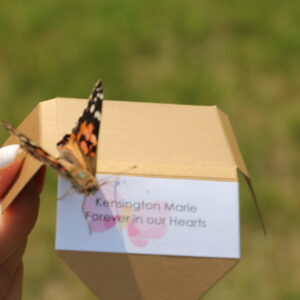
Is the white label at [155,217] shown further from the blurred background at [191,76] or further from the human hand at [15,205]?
the blurred background at [191,76]

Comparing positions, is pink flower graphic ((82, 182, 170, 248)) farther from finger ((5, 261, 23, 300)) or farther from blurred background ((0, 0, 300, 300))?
blurred background ((0, 0, 300, 300))

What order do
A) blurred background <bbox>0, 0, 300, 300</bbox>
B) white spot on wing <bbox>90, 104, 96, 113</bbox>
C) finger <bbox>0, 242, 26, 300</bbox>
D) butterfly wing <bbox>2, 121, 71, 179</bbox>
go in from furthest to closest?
blurred background <bbox>0, 0, 300, 300</bbox>
finger <bbox>0, 242, 26, 300</bbox>
white spot on wing <bbox>90, 104, 96, 113</bbox>
butterfly wing <bbox>2, 121, 71, 179</bbox>

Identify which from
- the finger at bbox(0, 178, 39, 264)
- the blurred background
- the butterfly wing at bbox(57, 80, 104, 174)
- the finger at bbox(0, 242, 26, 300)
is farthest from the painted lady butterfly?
the blurred background

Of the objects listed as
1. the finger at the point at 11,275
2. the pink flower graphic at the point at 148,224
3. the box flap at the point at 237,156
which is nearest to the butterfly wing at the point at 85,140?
the pink flower graphic at the point at 148,224

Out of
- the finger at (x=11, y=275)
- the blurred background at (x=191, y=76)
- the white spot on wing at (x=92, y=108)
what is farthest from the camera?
the blurred background at (x=191, y=76)

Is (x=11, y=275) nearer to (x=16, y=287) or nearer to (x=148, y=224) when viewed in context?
(x=16, y=287)

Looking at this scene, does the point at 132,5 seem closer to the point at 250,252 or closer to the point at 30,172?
the point at 250,252
